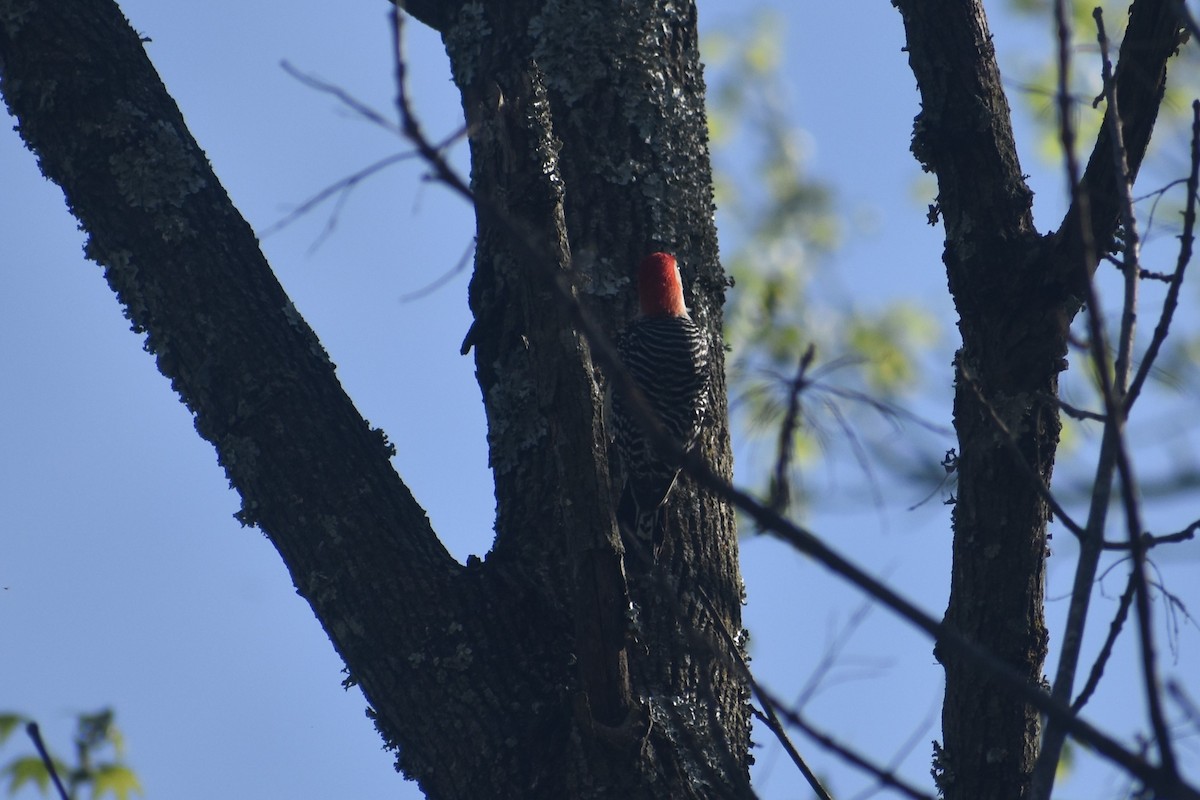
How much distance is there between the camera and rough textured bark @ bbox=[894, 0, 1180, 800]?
3.29m

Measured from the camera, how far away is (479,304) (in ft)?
13.4

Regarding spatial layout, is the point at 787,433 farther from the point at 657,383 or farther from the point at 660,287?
the point at 657,383

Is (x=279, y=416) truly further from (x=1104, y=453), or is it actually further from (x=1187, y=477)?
(x=1187, y=477)

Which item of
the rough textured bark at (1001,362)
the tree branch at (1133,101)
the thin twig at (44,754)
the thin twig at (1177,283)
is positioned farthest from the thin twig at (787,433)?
the tree branch at (1133,101)

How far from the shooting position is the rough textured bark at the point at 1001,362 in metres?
3.29

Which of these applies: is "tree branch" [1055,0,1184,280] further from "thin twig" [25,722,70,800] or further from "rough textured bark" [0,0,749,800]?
"thin twig" [25,722,70,800]

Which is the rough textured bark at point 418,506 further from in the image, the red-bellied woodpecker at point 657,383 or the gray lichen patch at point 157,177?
the red-bellied woodpecker at point 657,383

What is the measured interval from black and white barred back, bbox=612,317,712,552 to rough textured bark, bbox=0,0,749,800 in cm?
91

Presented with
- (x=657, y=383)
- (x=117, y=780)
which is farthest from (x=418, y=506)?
(x=657, y=383)

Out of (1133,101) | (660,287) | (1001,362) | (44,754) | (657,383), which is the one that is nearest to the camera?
(44,754)

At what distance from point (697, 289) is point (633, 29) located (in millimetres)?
910

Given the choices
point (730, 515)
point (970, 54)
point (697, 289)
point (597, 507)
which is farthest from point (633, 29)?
point (597, 507)

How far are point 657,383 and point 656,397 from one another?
0.07 metres

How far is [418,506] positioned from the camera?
345 cm
